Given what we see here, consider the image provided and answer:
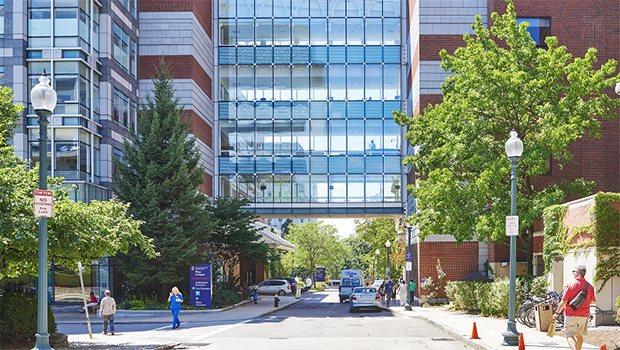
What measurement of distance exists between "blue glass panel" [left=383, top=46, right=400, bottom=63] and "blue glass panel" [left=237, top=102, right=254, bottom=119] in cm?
1036

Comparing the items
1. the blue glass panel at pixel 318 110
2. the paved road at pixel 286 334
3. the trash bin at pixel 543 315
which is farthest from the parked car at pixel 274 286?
the trash bin at pixel 543 315

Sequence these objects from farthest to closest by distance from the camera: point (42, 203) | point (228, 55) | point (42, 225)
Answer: point (228, 55), point (42, 225), point (42, 203)

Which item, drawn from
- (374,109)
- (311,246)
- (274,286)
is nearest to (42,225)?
(374,109)

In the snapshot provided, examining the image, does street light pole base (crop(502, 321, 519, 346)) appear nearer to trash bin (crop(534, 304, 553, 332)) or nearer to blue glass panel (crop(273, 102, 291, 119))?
trash bin (crop(534, 304, 553, 332))

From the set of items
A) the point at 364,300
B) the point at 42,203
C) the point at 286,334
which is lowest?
the point at 364,300

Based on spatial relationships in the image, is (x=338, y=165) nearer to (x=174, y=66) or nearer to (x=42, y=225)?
(x=174, y=66)

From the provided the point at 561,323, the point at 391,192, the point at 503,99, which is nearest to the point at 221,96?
the point at 391,192

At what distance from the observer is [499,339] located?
16469mm

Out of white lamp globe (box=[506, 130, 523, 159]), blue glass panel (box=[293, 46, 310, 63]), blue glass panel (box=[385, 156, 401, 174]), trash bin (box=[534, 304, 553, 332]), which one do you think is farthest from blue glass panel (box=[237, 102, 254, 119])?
white lamp globe (box=[506, 130, 523, 159])

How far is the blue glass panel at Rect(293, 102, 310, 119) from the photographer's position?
46031 millimetres

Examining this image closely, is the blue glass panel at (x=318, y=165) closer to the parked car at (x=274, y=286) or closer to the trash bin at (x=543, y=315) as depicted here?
the parked car at (x=274, y=286)

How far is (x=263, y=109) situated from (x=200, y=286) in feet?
61.1

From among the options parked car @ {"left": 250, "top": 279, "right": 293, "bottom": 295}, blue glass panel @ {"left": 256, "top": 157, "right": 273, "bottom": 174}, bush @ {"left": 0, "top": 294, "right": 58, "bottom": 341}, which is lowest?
parked car @ {"left": 250, "top": 279, "right": 293, "bottom": 295}

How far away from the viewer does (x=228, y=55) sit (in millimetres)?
46875
